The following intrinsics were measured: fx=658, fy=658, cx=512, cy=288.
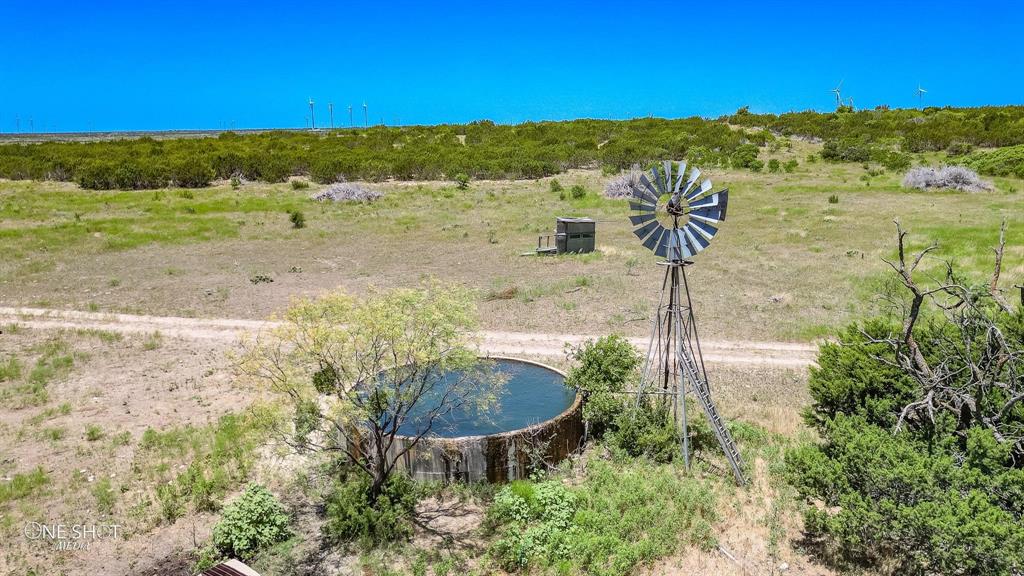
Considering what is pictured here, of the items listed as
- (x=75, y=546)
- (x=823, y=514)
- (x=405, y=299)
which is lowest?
(x=75, y=546)

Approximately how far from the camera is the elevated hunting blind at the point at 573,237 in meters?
31.2

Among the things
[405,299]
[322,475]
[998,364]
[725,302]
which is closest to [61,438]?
[322,475]

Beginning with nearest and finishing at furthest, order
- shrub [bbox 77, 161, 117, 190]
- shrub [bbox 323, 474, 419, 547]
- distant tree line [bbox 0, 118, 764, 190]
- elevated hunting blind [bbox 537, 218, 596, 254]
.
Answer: shrub [bbox 323, 474, 419, 547] → elevated hunting blind [bbox 537, 218, 596, 254] → shrub [bbox 77, 161, 117, 190] → distant tree line [bbox 0, 118, 764, 190]

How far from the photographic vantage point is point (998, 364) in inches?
382

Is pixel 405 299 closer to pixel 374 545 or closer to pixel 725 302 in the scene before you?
pixel 374 545

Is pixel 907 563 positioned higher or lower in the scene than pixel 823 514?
lower

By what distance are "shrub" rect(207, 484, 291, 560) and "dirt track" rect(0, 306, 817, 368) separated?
794 centimetres

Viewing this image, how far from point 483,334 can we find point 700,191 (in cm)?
795

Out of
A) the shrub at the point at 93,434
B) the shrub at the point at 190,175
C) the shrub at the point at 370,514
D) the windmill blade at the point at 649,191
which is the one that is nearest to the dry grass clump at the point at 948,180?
the windmill blade at the point at 649,191

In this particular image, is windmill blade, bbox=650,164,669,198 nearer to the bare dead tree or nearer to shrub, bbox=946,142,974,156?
the bare dead tree

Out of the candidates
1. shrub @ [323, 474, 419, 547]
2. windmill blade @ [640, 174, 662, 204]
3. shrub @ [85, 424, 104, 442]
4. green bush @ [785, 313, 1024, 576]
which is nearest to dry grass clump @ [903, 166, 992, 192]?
green bush @ [785, 313, 1024, 576]

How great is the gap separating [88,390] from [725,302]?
63.9ft

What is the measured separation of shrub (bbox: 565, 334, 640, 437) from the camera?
12953mm

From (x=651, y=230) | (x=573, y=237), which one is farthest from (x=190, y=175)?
(x=651, y=230)
